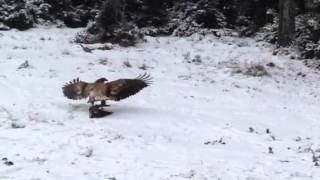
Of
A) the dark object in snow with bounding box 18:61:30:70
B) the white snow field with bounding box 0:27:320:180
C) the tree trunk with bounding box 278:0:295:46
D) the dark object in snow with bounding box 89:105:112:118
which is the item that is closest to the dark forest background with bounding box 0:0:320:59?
the tree trunk with bounding box 278:0:295:46

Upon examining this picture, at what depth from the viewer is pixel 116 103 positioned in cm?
1358

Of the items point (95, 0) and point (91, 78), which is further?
point (95, 0)

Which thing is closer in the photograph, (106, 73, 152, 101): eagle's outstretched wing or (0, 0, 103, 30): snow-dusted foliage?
(106, 73, 152, 101): eagle's outstretched wing

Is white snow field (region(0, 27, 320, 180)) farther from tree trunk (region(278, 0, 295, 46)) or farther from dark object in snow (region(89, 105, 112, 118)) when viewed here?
tree trunk (region(278, 0, 295, 46))

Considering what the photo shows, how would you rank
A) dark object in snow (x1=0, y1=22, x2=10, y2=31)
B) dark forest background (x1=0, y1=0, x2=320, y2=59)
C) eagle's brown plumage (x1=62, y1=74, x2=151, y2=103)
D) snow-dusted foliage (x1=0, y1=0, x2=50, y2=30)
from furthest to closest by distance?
snow-dusted foliage (x1=0, y1=0, x2=50, y2=30) → dark object in snow (x1=0, y1=22, x2=10, y2=31) → dark forest background (x1=0, y1=0, x2=320, y2=59) → eagle's brown plumage (x1=62, y1=74, x2=151, y2=103)

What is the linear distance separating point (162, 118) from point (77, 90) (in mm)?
1708

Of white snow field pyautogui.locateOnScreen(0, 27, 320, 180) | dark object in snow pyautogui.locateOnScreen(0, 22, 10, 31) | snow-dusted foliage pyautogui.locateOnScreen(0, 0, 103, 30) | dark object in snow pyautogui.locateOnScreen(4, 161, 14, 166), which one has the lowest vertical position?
white snow field pyautogui.locateOnScreen(0, 27, 320, 180)

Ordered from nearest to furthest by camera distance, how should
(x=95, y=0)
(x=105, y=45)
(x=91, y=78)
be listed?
(x=91, y=78)
(x=105, y=45)
(x=95, y=0)

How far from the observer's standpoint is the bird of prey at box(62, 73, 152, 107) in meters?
12.1

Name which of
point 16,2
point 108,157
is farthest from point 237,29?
point 108,157

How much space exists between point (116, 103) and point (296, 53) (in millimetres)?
10172

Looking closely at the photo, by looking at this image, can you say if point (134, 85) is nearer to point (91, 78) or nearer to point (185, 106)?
point (185, 106)

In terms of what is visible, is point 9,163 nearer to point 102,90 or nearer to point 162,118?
point 102,90

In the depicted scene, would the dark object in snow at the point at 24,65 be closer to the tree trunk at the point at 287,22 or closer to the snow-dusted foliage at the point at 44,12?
the snow-dusted foliage at the point at 44,12
